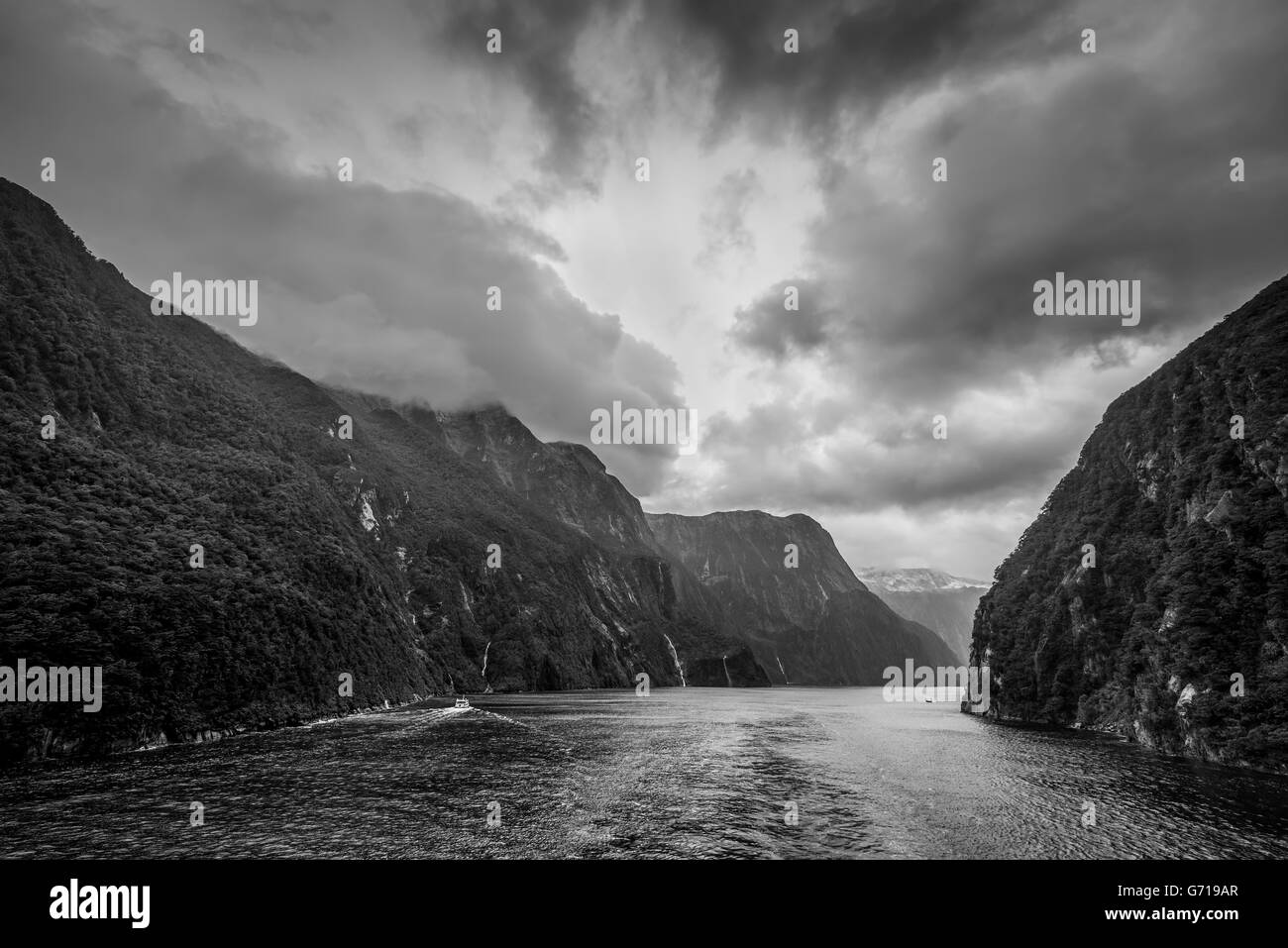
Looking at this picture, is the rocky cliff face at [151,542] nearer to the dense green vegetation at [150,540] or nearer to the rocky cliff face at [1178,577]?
the dense green vegetation at [150,540]

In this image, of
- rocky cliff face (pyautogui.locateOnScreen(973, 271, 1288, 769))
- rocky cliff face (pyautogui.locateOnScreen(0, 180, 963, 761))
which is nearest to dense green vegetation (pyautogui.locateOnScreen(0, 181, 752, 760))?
rocky cliff face (pyautogui.locateOnScreen(0, 180, 963, 761))

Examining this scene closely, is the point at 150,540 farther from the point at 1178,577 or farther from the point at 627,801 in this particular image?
the point at 1178,577

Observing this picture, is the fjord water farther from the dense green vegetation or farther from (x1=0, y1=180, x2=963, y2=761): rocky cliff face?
the dense green vegetation

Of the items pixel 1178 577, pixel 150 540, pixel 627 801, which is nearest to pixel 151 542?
pixel 150 540

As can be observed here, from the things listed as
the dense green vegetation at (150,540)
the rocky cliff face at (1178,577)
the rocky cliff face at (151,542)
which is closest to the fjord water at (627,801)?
the rocky cliff face at (1178,577)
